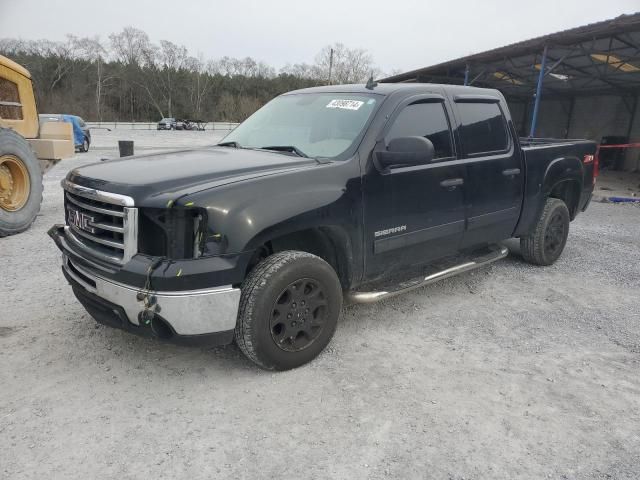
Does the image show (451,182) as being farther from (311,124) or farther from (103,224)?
(103,224)

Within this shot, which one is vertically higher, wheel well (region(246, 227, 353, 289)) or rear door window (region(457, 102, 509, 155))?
rear door window (region(457, 102, 509, 155))

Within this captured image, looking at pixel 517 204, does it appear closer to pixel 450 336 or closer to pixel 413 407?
pixel 450 336

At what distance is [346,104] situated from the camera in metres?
3.83

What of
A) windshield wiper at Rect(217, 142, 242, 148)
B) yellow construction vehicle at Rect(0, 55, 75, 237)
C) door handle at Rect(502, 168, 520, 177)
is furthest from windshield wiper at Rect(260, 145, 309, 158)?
yellow construction vehicle at Rect(0, 55, 75, 237)

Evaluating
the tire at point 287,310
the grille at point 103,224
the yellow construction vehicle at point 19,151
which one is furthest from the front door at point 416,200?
the yellow construction vehicle at point 19,151

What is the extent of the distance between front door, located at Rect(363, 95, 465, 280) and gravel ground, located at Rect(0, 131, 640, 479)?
0.62 m

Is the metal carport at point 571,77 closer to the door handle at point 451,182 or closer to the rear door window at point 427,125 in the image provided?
the rear door window at point 427,125

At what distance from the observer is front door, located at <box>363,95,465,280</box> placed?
3500 mm

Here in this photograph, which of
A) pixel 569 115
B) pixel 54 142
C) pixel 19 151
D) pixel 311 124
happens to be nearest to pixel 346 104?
pixel 311 124

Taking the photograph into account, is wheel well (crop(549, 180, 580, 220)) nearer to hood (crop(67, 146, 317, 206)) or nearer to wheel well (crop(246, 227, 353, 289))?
wheel well (crop(246, 227, 353, 289))

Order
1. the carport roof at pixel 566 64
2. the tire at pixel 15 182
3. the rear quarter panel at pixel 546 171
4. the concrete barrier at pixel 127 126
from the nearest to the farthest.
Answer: the rear quarter panel at pixel 546 171 < the tire at pixel 15 182 < the carport roof at pixel 566 64 < the concrete barrier at pixel 127 126

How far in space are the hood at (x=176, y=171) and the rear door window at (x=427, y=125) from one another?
0.85m

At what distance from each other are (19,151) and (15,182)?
467 mm

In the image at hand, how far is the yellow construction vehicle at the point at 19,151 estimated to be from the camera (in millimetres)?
6484
